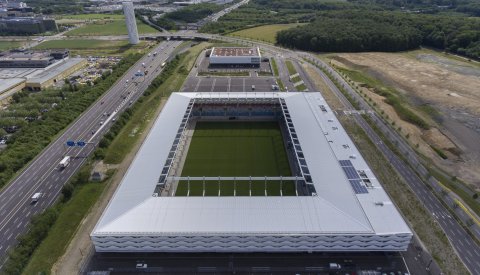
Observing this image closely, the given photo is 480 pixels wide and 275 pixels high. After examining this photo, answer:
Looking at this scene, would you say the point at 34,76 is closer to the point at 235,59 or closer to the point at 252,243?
the point at 235,59

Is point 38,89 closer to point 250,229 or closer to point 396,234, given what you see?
point 250,229

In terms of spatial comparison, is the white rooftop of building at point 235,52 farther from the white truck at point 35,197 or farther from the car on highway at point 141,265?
the car on highway at point 141,265

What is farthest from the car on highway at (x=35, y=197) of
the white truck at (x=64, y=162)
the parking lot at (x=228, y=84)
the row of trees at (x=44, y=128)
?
the parking lot at (x=228, y=84)

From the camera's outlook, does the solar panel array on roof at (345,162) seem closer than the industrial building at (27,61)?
Yes

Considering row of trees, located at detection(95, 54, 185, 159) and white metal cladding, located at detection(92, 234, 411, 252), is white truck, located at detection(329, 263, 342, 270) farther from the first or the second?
row of trees, located at detection(95, 54, 185, 159)

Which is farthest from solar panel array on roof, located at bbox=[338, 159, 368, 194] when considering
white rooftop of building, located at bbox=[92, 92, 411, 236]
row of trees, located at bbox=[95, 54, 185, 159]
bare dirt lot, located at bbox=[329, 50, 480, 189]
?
row of trees, located at bbox=[95, 54, 185, 159]
